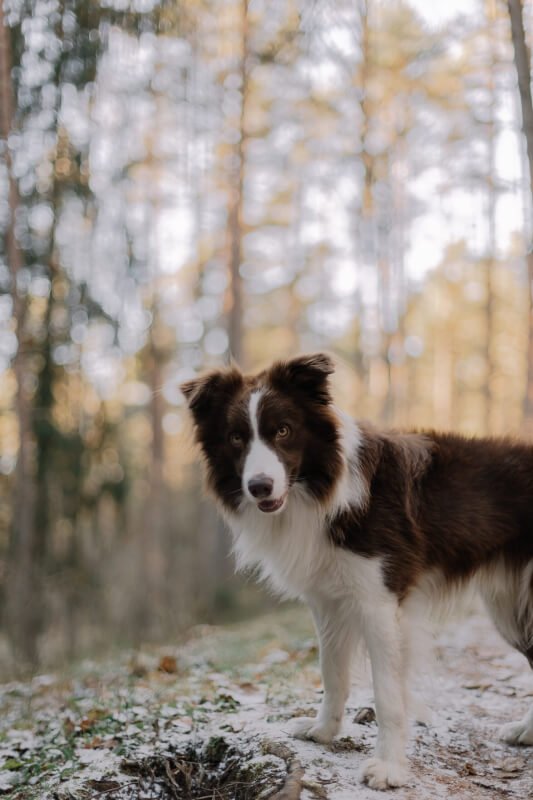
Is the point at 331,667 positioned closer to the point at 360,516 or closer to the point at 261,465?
the point at 360,516

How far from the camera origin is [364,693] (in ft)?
18.6

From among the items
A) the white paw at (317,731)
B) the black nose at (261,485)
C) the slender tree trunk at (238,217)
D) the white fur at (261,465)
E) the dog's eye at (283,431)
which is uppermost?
the slender tree trunk at (238,217)

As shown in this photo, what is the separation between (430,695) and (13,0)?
11557 millimetres

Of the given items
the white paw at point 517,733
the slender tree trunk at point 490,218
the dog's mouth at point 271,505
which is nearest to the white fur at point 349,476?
the dog's mouth at point 271,505

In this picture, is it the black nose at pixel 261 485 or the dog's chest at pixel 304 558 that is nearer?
the black nose at pixel 261 485

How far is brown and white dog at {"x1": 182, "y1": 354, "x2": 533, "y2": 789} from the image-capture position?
4.16m

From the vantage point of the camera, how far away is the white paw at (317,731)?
456cm

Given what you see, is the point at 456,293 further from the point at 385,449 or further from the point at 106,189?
the point at 385,449

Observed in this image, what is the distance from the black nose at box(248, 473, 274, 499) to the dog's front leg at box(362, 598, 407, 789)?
92 centimetres

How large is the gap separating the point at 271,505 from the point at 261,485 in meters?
0.16

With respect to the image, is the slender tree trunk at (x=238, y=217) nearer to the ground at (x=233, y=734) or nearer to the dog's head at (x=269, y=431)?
the ground at (x=233, y=734)

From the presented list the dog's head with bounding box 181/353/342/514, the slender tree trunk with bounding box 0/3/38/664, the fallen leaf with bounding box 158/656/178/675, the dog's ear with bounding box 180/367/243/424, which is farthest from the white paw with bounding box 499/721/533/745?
the slender tree trunk with bounding box 0/3/38/664

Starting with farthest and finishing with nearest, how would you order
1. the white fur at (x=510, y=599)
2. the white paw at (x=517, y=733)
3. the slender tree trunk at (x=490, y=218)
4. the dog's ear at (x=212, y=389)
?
1. the slender tree trunk at (x=490, y=218)
2. the white paw at (x=517, y=733)
3. the white fur at (x=510, y=599)
4. the dog's ear at (x=212, y=389)

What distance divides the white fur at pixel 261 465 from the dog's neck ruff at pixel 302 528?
0.31 m
